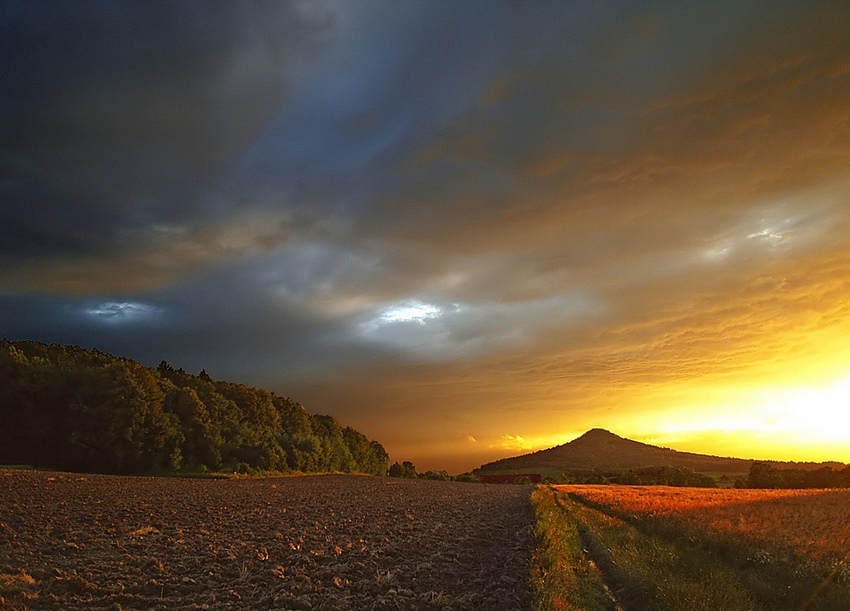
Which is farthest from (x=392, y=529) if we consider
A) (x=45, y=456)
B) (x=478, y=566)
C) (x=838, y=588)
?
(x=45, y=456)

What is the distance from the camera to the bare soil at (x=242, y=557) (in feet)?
40.0

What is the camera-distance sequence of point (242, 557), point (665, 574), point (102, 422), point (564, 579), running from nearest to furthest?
point (564, 579) < point (242, 557) < point (665, 574) < point (102, 422)

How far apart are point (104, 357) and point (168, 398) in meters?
24.6

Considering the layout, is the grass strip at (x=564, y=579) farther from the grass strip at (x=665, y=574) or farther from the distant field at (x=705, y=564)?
the grass strip at (x=665, y=574)

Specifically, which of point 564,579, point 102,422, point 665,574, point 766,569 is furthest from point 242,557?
point 102,422

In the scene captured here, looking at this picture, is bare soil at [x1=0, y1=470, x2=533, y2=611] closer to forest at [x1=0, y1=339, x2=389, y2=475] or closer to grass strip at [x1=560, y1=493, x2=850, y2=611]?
grass strip at [x1=560, y1=493, x2=850, y2=611]

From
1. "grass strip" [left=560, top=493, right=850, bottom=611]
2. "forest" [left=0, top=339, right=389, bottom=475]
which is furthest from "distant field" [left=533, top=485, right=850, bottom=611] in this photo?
"forest" [left=0, top=339, right=389, bottom=475]

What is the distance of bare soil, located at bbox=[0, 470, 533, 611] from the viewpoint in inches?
480

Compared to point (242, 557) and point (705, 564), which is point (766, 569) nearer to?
point (705, 564)

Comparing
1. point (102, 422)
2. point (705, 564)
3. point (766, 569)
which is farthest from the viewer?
point (102, 422)

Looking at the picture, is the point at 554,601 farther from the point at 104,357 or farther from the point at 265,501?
the point at 104,357

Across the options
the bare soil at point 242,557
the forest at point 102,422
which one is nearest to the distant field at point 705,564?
the bare soil at point 242,557

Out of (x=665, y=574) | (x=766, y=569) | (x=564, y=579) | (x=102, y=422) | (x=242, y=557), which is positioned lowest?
(x=766, y=569)

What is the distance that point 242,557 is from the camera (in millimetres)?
16375
